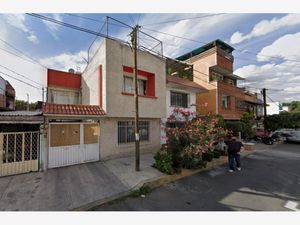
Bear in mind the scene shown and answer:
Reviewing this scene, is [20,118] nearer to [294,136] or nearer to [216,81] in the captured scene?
[216,81]

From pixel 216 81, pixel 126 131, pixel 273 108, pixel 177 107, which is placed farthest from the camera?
pixel 273 108

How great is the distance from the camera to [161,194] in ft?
18.3

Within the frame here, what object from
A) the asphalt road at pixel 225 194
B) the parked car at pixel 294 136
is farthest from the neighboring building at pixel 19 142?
the parked car at pixel 294 136

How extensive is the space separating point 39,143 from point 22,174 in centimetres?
139

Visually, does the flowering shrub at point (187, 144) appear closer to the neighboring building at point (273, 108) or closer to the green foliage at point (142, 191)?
the green foliage at point (142, 191)

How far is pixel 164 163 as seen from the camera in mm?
7395

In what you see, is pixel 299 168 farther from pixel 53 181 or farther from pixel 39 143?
pixel 39 143

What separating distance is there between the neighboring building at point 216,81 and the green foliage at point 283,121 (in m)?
5.60

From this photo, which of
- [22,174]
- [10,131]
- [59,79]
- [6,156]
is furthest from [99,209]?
[59,79]

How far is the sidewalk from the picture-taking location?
4.66 meters

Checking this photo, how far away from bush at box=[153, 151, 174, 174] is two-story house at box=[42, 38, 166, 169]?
2856 millimetres

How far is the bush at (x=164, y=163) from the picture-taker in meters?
7.22

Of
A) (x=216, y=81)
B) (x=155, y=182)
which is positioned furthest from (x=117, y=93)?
(x=216, y=81)

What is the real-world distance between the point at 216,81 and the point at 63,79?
14.6 metres
